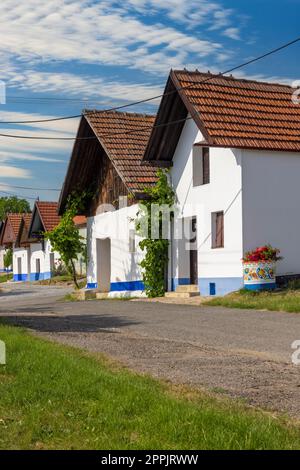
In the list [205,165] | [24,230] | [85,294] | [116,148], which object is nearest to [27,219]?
[24,230]

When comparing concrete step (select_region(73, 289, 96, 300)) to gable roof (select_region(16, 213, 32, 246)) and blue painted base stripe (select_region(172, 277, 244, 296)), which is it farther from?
gable roof (select_region(16, 213, 32, 246))

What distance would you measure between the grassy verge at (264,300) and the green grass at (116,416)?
9.07 meters

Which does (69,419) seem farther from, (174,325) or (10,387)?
(174,325)

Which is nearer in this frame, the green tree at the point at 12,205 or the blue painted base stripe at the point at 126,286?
the blue painted base stripe at the point at 126,286

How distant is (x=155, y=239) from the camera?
2547cm

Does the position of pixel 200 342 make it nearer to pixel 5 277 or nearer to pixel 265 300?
pixel 265 300

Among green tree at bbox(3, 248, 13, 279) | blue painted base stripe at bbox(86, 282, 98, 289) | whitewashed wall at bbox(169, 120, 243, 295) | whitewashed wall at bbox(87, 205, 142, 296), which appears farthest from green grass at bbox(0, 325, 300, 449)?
green tree at bbox(3, 248, 13, 279)

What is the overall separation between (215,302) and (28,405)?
532 inches

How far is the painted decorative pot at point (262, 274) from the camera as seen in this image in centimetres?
2095

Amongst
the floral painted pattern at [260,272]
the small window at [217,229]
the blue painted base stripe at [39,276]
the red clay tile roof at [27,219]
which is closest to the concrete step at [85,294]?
the small window at [217,229]

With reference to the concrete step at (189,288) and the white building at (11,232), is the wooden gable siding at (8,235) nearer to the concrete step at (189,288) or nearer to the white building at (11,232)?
the white building at (11,232)

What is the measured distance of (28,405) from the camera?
23.7ft

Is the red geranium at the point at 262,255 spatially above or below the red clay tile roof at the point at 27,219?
below

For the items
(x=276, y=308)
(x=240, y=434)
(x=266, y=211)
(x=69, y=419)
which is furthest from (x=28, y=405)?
(x=266, y=211)
